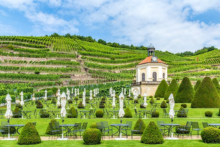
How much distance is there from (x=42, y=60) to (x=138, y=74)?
32.7 m

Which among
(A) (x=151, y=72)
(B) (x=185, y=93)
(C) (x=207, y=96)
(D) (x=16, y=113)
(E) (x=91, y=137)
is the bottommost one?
(E) (x=91, y=137)

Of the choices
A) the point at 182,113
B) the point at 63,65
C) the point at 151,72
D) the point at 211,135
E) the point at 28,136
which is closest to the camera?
the point at 28,136

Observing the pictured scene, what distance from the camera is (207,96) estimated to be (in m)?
22.7

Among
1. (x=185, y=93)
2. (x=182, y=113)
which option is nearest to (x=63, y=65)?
(x=185, y=93)

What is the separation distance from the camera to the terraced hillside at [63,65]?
2347 inches

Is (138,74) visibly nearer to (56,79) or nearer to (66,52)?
→ (56,79)

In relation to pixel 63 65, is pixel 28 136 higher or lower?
lower

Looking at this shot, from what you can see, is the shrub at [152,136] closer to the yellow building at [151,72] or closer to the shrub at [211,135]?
the shrub at [211,135]

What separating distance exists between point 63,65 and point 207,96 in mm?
50582

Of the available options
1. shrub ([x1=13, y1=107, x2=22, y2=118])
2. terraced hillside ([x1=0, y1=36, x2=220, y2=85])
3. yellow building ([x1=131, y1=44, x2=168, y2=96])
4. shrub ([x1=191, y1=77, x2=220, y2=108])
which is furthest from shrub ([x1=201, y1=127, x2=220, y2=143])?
terraced hillside ([x1=0, y1=36, x2=220, y2=85])

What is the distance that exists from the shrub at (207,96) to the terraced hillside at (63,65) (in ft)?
126

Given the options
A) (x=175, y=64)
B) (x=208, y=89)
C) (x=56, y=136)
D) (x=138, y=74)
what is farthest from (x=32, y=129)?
(x=175, y=64)

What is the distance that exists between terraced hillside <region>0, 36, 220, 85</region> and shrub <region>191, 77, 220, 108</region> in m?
38.3

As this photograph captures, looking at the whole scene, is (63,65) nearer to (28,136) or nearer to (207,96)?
(207,96)
